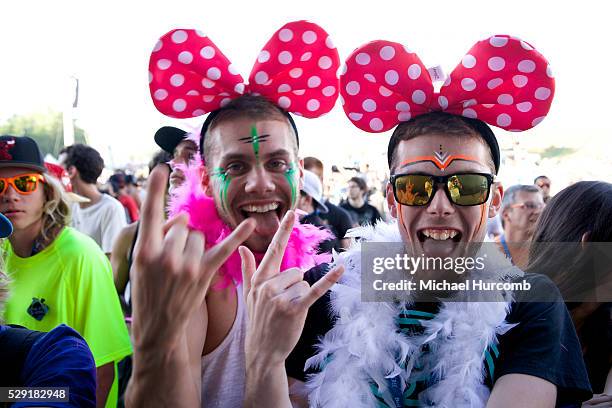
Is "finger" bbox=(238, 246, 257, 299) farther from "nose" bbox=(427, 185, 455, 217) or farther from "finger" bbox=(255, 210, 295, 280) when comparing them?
"nose" bbox=(427, 185, 455, 217)

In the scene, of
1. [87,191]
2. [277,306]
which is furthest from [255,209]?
[87,191]

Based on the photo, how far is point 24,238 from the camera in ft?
7.62

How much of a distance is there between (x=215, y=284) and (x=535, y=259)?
119cm

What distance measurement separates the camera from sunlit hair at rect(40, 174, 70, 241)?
2328 millimetres

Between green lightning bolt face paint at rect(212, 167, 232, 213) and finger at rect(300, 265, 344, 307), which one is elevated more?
green lightning bolt face paint at rect(212, 167, 232, 213)

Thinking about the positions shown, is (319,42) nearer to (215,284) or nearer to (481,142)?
(481,142)

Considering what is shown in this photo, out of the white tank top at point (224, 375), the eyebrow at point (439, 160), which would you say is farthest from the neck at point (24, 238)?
the eyebrow at point (439, 160)

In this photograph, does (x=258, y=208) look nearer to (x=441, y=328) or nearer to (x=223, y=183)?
(x=223, y=183)

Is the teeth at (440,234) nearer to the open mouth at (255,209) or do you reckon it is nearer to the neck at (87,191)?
the open mouth at (255,209)

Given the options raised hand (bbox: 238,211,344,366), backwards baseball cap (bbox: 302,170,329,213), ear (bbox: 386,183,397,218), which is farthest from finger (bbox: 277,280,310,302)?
backwards baseball cap (bbox: 302,170,329,213)

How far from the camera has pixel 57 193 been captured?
245 centimetres

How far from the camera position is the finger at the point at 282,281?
114 cm

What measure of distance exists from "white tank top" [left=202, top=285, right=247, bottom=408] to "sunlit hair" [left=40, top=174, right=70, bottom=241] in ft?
4.07

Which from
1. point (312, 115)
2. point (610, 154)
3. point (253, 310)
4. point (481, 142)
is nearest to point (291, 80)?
point (312, 115)
